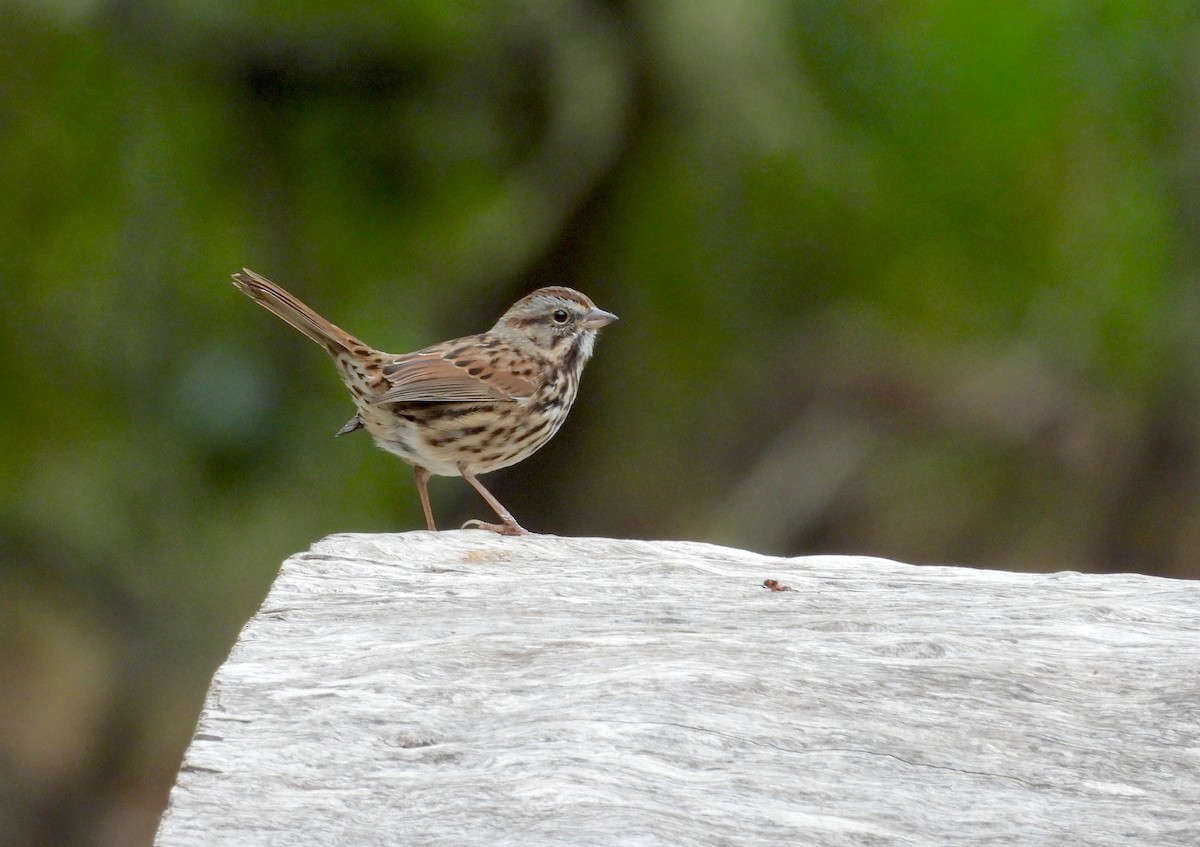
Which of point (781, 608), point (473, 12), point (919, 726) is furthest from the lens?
point (473, 12)

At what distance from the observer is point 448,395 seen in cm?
528

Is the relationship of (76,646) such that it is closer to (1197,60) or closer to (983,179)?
(983,179)

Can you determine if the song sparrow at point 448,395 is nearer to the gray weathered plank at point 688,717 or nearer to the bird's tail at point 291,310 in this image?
the bird's tail at point 291,310

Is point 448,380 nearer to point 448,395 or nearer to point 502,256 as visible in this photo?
point 448,395

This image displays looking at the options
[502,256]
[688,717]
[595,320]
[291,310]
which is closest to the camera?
[688,717]

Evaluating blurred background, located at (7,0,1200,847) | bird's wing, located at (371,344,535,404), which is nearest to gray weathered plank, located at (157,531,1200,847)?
bird's wing, located at (371,344,535,404)

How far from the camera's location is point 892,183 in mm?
8188

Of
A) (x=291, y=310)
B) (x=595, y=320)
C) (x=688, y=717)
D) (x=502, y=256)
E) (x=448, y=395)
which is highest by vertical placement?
(x=502, y=256)

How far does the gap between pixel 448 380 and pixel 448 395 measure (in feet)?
0.36

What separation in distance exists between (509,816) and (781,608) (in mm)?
1160

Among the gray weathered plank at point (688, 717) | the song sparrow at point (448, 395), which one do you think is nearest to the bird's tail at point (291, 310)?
the song sparrow at point (448, 395)

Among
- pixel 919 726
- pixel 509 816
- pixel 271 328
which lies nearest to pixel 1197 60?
pixel 271 328

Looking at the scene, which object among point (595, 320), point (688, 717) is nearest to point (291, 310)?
point (595, 320)

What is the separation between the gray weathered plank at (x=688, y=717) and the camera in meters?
2.47
